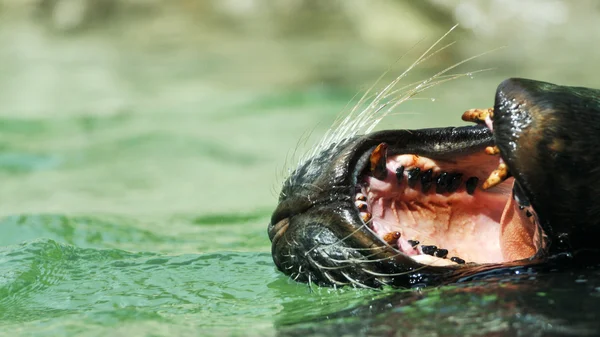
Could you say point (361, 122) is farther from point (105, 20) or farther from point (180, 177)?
point (105, 20)

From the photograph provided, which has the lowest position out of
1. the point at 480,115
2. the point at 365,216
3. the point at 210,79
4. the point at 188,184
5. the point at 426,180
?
the point at 365,216

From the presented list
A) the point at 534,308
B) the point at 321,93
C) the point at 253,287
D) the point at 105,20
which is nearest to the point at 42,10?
the point at 105,20

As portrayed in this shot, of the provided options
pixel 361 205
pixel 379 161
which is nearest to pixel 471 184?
pixel 379 161

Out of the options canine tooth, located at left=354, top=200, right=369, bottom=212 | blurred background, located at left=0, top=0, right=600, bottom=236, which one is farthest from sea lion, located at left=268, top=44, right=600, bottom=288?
blurred background, located at left=0, top=0, right=600, bottom=236

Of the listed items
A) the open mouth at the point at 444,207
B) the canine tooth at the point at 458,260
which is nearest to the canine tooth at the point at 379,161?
the open mouth at the point at 444,207

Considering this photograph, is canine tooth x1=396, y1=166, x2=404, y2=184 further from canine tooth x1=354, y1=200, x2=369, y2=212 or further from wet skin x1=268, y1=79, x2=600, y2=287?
canine tooth x1=354, y1=200, x2=369, y2=212

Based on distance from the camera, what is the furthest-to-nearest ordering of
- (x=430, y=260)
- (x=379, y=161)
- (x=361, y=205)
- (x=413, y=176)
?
(x=413, y=176) → (x=379, y=161) → (x=361, y=205) → (x=430, y=260)

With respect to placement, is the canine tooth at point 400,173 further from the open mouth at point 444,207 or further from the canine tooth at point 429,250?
the canine tooth at point 429,250

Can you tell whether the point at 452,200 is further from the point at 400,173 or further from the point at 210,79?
the point at 210,79
